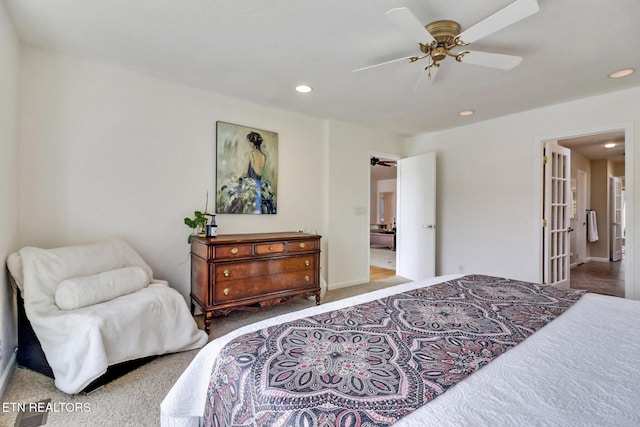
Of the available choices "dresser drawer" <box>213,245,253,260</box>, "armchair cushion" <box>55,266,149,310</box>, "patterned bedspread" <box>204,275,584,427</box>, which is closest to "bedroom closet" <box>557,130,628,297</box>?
"patterned bedspread" <box>204,275,584,427</box>

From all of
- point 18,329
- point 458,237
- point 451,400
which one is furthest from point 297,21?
point 458,237

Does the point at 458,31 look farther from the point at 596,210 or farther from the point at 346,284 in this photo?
the point at 596,210

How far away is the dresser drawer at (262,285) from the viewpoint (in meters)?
2.74

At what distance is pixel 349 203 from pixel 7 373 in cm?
366

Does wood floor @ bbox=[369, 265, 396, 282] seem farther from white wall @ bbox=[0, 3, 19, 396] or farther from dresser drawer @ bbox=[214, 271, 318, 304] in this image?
white wall @ bbox=[0, 3, 19, 396]

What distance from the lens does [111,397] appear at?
1.80 m

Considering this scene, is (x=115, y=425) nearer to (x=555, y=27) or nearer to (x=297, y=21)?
(x=297, y=21)

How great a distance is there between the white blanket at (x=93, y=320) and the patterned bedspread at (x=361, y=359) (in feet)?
4.16

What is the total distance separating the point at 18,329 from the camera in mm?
2197

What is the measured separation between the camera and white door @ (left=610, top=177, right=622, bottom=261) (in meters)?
6.85

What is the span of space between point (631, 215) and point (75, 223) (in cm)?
532

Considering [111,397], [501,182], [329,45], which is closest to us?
[111,397]

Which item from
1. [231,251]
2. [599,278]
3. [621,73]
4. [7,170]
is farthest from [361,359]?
[599,278]

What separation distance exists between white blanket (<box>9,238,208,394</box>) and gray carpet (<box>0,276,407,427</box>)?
0.28 feet
